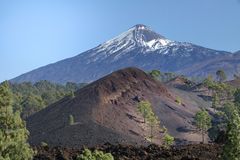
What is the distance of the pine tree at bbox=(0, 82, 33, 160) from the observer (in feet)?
146

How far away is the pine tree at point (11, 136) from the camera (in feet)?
146

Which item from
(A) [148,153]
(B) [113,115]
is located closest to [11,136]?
(A) [148,153]

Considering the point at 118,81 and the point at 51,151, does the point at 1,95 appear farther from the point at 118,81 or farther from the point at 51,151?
the point at 118,81

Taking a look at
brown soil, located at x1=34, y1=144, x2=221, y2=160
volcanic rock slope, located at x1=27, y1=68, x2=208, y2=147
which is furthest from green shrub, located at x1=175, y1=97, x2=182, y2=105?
brown soil, located at x1=34, y1=144, x2=221, y2=160

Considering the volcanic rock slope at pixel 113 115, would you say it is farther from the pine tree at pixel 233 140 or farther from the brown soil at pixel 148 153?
the pine tree at pixel 233 140

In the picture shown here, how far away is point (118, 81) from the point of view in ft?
518

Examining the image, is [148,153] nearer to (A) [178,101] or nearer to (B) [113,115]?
(B) [113,115]

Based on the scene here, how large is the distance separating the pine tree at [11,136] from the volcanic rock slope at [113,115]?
4914 centimetres

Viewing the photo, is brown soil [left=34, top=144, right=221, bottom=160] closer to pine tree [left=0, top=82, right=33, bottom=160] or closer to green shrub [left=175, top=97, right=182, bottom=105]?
pine tree [left=0, top=82, right=33, bottom=160]

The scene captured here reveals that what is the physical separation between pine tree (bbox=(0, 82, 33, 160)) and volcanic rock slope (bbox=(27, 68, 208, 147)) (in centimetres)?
4914

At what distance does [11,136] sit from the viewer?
45250 millimetres

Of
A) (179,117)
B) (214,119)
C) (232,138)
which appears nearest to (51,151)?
(232,138)

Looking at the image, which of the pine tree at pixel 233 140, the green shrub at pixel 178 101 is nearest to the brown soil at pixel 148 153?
the pine tree at pixel 233 140

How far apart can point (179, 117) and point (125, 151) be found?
72073 mm
